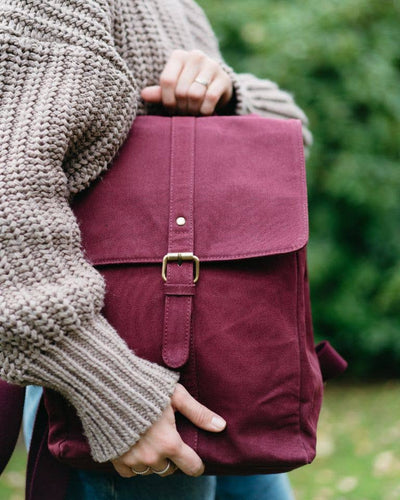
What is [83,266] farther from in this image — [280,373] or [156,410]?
[280,373]

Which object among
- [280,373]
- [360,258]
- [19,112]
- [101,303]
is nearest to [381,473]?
[360,258]

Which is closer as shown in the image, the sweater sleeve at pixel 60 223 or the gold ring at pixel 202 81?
the sweater sleeve at pixel 60 223

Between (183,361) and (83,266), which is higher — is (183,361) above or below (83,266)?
below

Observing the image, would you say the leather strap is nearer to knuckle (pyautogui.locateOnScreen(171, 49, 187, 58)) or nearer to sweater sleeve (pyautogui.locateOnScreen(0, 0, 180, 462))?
sweater sleeve (pyautogui.locateOnScreen(0, 0, 180, 462))

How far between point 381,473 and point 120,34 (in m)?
2.74

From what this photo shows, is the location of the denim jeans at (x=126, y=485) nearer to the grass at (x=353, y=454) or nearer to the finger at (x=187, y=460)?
the finger at (x=187, y=460)

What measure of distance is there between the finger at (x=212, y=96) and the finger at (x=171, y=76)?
64mm

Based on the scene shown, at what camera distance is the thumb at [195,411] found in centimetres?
119

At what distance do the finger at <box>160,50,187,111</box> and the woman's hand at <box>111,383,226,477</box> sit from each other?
56 cm

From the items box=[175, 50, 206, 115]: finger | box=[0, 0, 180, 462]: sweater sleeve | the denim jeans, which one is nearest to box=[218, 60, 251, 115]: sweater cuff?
box=[175, 50, 206, 115]: finger

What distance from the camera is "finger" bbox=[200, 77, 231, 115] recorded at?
1.40 meters

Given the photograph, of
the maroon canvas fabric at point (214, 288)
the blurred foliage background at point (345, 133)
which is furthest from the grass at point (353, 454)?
the maroon canvas fabric at point (214, 288)

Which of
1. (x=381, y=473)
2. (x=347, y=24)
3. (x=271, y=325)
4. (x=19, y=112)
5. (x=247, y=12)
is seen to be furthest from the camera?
(x=247, y=12)

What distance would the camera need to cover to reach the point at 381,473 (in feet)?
11.1
